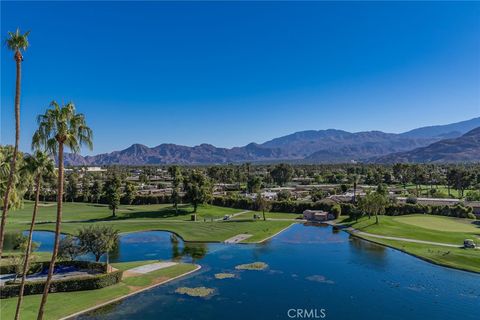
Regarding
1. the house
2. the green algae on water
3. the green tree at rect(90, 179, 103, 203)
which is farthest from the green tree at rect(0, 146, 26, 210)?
the green tree at rect(90, 179, 103, 203)

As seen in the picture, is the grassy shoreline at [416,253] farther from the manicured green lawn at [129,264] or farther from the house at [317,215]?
the manicured green lawn at [129,264]

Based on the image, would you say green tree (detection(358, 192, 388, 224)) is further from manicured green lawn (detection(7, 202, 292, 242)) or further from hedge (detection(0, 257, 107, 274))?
hedge (detection(0, 257, 107, 274))

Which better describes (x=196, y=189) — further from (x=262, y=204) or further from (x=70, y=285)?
(x=70, y=285)

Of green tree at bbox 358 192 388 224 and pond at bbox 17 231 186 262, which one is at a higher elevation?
green tree at bbox 358 192 388 224

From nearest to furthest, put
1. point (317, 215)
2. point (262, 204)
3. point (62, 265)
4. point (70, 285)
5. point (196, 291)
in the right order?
point (70, 285) → point (196, 291) → point (62, 265) → point (317, 215) → point (262, 204)

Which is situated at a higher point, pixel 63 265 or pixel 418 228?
pixel 418 228

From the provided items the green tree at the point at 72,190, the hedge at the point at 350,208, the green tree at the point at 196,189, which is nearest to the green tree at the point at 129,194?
the green tree at the point at 72,190

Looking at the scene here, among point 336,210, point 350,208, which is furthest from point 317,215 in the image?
point 350,208
